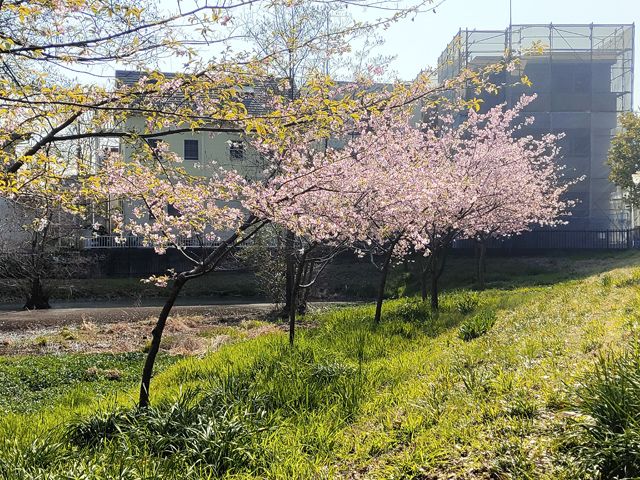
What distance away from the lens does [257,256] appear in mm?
18953

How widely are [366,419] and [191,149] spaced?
106 ft

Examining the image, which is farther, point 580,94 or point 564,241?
point 580,94

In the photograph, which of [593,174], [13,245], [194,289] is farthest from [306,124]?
[593,174]

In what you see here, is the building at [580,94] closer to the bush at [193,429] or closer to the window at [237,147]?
the window at [237,147]

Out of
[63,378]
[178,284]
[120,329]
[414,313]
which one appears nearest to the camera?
[178,284]

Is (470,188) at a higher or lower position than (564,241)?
higher

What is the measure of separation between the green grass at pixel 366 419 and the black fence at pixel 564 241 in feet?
81.0

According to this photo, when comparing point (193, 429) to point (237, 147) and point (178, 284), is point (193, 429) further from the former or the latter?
point (237, 147)

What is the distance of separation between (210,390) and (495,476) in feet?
10.6

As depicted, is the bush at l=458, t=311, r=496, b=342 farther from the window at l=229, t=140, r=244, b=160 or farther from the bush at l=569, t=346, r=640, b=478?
the window at l=229, t=140, r=244, b=160

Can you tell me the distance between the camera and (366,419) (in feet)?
15.3

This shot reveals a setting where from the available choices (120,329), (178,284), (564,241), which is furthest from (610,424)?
(564,241)

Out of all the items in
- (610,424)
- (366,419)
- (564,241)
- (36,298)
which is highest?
(564,241)

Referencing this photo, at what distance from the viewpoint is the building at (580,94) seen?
32094 millimetres
